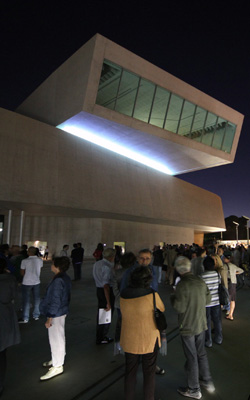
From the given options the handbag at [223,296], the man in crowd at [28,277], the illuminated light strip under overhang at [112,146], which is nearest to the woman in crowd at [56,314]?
the man in crowd at [28,277]

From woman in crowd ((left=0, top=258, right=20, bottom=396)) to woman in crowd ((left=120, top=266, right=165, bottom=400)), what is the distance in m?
1.53

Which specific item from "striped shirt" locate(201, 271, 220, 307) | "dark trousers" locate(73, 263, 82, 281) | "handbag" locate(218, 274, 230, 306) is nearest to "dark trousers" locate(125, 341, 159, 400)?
"striped shirt" locate(201, 271, 220, 307)

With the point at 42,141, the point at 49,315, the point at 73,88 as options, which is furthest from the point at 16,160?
the point at 49,315

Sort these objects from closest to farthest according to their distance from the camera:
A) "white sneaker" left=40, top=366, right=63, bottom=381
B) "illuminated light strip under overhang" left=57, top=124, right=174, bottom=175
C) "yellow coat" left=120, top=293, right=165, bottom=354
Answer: "yellow coat" left=120, top=293, right=165, bottom=354
"white sneaker" left=40, top=366, right=63, bottom=381
"illuminated light strip under overhang" left=57, top=124, right=174, bottom=175

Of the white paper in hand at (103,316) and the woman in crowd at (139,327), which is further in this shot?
the white paper in hand at (103,316)

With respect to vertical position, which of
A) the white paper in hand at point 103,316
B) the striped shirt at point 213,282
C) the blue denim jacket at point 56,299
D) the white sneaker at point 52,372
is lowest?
the white sneaker at point 52,372

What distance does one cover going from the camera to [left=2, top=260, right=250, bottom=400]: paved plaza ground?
3.22 metres

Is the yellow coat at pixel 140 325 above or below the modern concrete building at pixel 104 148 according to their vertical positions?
below

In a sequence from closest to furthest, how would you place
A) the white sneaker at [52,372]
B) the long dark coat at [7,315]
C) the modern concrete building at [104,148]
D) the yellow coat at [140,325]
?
1. the yellow coat at [140,325]
2. the long dark coat at [7,315]
3. the white sneaker at [52,372]
4. the modern concrete building at [104,148]

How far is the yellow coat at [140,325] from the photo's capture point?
264 cm

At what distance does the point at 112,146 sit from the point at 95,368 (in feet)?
62.0

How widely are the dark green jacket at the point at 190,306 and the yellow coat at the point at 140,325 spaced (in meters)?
0.66

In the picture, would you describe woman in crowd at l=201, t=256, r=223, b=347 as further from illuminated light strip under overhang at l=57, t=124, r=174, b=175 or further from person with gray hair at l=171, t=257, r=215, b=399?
illuminated light strip under overhang at l=57, t=124, r=174, b=175

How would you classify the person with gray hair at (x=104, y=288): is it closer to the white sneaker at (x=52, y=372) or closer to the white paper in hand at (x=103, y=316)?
the white paper in hand at (x=103, y=316)
